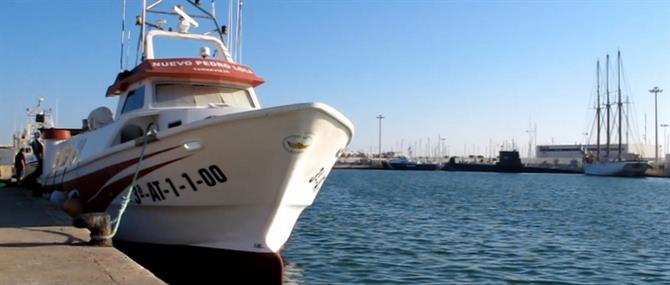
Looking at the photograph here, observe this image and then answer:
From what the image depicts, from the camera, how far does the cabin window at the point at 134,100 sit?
12.2 metres

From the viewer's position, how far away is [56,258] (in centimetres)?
780

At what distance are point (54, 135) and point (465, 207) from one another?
1847 centimetres

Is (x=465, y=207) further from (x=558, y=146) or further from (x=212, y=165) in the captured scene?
(x=558, y=146)

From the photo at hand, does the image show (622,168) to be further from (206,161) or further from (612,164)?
(206,161)

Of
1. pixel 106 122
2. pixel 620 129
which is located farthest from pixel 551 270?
pixel 620 129

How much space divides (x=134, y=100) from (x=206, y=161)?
11.6 ft

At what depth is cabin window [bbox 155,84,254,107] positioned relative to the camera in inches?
477

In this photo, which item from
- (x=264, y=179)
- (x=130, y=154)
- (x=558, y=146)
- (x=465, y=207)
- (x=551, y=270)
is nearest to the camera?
(x=264, y=179)

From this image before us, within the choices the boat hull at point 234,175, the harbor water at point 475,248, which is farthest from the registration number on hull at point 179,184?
the harbor water at point 475,248

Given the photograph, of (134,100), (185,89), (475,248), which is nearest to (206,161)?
(185,89)

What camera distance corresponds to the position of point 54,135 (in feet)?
57.3

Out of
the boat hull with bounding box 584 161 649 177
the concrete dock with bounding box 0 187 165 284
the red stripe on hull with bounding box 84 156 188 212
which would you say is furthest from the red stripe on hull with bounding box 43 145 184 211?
the boat hull with bounding box 584 161 649 177

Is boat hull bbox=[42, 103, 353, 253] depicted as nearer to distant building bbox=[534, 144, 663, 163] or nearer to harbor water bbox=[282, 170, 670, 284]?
A: harbor water bbox=[282, 170, 670, 284]

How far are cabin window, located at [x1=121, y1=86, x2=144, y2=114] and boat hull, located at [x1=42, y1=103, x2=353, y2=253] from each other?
1.61 metres
